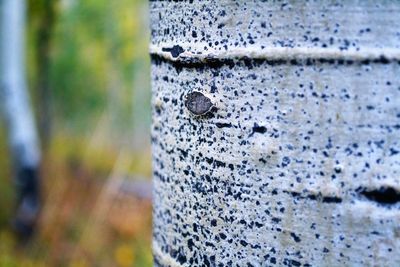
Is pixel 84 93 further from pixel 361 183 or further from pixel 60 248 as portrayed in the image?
pixel 361 183

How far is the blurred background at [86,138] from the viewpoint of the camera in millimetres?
3600

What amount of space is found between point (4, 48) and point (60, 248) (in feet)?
3.98

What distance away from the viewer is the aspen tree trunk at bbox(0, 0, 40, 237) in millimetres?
3576

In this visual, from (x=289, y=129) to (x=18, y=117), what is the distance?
344cm

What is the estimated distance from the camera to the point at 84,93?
20.1ft

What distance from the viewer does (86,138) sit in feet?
20.4

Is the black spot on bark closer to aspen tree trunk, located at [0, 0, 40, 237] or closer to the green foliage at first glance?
aspen tree trunk, located at [0, 0, 40, 237]

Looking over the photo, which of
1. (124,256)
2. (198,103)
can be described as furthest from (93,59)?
(198,103)

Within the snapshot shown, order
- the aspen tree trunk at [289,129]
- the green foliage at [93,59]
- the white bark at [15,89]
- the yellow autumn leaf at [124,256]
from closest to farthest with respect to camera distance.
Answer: the aspen tree trunk at [289,129]
the yellow autumn leaf at [124,256]
the white bark at [15,89]
the green foliage at [93,59]

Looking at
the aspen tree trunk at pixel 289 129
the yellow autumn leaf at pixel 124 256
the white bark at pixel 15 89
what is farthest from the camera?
the white bark at pixel 15 89

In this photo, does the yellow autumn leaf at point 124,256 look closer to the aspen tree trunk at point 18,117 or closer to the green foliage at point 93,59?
the aspen tree trunk at point 18,117

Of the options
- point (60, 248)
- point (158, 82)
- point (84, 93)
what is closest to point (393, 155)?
point (158, 82)

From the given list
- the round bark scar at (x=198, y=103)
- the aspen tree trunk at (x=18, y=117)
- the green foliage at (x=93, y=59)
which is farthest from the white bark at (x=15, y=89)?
the round bark scar at (x=198, y=103)

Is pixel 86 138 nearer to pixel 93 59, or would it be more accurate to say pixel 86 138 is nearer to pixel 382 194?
pixel 93 59
